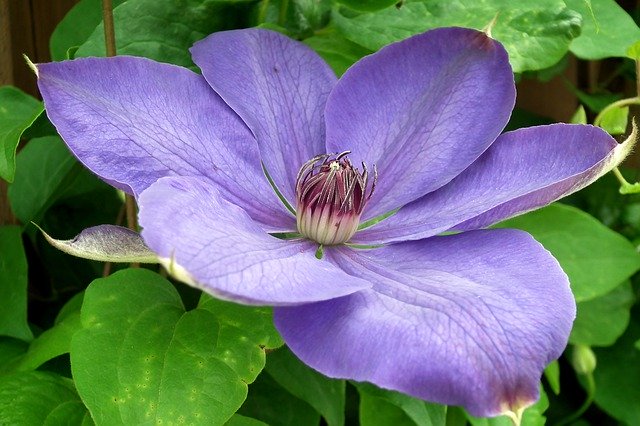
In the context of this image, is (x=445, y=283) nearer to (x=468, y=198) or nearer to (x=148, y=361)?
(x=468, y=198)

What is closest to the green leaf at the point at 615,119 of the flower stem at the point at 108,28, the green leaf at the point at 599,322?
the green leaf at the point at 599,322

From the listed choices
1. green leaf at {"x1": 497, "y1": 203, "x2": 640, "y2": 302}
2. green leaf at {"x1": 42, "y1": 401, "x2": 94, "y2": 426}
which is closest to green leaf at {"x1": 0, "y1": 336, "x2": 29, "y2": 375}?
green leaf at {"x1": 42, "y1": 401, "x2": 94, "y2": 426}

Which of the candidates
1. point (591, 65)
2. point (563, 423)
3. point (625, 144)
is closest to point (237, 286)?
point (625, 144)

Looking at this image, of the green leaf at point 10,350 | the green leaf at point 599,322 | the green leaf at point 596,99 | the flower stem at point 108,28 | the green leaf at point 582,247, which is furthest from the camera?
the green leaf at point 596,99

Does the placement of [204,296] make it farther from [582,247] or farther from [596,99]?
[596,99]

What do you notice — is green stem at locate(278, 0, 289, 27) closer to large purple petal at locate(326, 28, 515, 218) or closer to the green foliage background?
the green foliage background

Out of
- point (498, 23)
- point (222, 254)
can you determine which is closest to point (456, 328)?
point (222, 254)

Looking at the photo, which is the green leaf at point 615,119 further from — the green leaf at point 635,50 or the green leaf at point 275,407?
the green leaf at point 275,407
